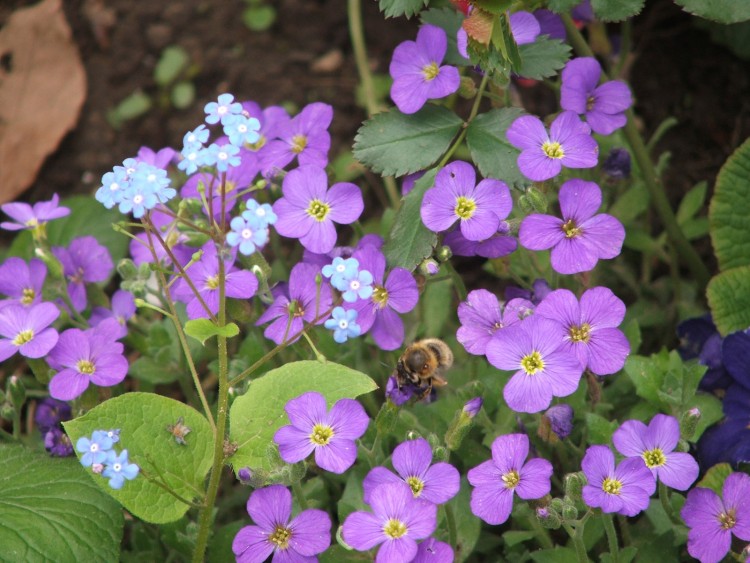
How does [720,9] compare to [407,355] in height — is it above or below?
above

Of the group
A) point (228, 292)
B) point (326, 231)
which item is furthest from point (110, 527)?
point (326, 231)

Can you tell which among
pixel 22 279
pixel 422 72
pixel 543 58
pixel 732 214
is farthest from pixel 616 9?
pixel 22 279

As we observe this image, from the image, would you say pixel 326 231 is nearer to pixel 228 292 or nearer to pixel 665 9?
pixel 228 292

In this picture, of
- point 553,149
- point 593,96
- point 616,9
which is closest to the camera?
point 553,149

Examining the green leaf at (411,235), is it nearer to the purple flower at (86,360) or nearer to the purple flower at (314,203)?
the purple flower at (314,203)

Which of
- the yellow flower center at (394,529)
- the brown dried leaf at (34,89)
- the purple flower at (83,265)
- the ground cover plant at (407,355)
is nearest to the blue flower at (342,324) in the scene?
the ground cover plant at (407,355)

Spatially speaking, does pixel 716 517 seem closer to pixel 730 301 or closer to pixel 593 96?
pixel 730 301
